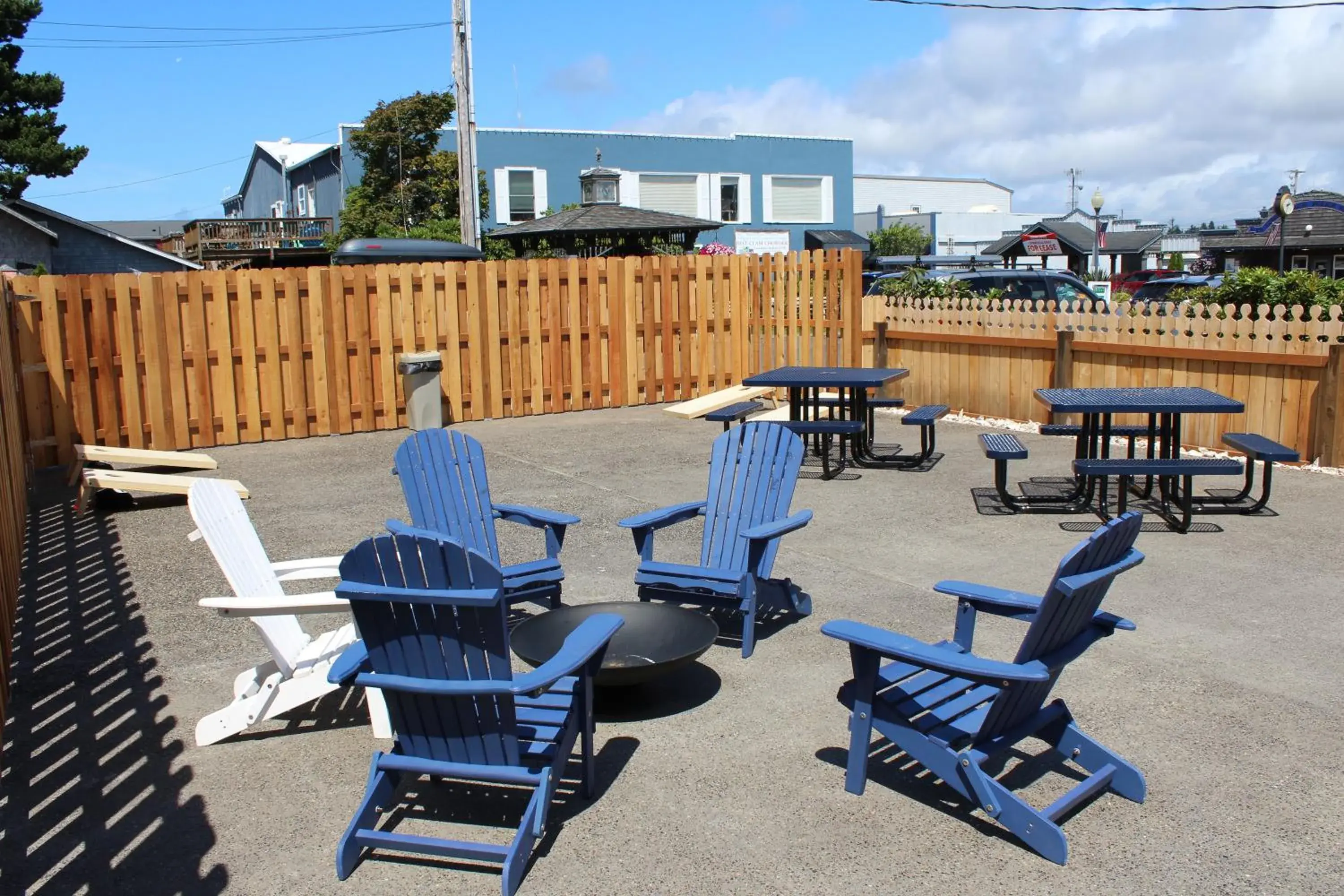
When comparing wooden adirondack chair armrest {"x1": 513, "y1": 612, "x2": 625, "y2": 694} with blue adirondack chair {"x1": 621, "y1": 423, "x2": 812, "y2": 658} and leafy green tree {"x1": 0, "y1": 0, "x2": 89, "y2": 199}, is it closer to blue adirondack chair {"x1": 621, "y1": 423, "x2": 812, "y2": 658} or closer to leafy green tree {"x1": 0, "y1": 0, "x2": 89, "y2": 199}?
blue adirondack chair {"x1": 621, "y1": 423, "x2": 812, "y2": 658}

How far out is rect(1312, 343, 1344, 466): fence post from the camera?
974 centimetres

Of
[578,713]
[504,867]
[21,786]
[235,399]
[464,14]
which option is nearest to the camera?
[504,867]

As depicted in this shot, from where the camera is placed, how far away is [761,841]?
3748mm

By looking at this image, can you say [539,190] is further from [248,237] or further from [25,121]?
[25,121]

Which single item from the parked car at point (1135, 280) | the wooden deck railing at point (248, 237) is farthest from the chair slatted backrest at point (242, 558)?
the wooden deck railing at point (248, 237)

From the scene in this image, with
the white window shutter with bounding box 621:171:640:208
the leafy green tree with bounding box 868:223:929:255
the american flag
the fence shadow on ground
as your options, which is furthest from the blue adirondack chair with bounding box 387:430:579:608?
the leafy green tree with bounding box 868:223:929:255

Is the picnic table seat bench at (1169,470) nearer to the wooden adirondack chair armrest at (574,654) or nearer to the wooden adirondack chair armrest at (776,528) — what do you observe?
the wooden adirondack chair armrest at (776,528)

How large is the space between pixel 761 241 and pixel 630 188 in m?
5.23

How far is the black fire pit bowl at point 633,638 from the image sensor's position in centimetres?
457

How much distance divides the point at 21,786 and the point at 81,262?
3174cm

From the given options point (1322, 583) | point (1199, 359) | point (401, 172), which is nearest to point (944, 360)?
point (1199, 359)

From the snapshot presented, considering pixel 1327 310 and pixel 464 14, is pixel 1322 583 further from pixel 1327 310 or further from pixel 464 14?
pixel 464 14

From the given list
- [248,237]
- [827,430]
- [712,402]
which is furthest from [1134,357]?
[248,237]

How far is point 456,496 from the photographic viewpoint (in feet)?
20.3
